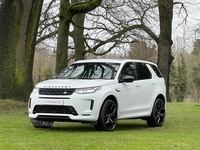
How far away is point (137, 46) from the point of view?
1534 inches

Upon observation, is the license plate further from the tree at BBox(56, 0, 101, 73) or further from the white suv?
the tree at BBox(56, 0, 101, 73)

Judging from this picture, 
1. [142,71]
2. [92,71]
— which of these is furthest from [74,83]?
[142,71]

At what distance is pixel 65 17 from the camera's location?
18.4 meters

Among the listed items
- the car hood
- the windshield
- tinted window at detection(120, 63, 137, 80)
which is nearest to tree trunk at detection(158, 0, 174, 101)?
tinted window at detection(120, 63, 137, 80)

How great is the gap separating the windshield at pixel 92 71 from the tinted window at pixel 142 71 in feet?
3.09

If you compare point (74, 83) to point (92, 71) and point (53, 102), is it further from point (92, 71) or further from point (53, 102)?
point (92, 71)

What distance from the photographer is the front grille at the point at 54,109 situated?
32.9ft

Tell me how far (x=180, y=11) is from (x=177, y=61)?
36238 mm

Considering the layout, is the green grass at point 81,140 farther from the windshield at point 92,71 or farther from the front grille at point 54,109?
the windshield at point 92,71

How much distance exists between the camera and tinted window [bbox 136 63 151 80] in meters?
12.4

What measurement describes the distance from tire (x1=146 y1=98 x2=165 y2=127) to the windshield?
189cm

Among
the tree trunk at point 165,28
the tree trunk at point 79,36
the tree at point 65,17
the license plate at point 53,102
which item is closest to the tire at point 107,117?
the license plate at point 53,102

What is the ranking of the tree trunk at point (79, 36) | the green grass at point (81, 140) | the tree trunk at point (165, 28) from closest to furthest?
the green grass at point (81, 140), the tree trunk at point (165, 28), the tree trunk at point (79, 36)

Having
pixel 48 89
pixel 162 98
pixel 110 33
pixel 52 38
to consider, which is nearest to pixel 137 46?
pixel 110 33
